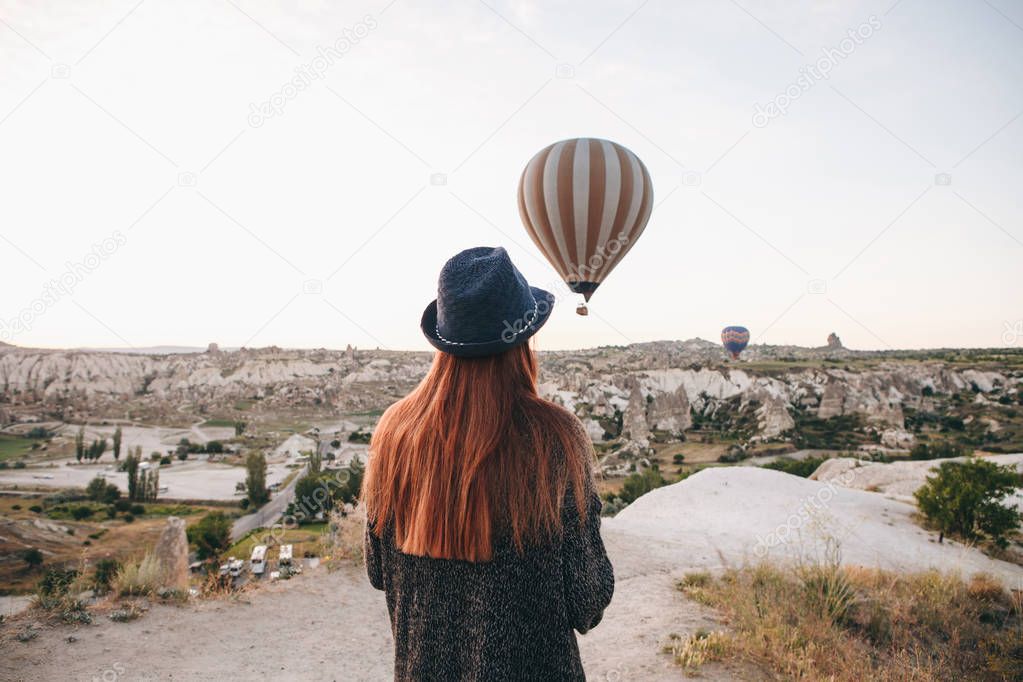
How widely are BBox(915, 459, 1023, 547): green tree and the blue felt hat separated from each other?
11.8 metres

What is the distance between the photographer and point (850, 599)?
4680 mm

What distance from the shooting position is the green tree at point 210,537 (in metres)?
10.3

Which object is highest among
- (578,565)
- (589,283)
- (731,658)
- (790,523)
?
(589,283)

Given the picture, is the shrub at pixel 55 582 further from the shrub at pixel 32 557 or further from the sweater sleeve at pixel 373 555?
the sweater sleeve at pixel 373 555

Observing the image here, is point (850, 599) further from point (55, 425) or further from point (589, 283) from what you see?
point (55, 425)

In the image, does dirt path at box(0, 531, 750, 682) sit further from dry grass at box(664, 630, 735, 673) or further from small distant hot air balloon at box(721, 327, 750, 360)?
small distant hot air balloon at box(721, 327, 750, 360)

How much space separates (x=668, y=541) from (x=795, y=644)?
4.88 meters

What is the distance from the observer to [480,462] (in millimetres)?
1260

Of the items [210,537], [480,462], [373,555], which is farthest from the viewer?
[210,537]

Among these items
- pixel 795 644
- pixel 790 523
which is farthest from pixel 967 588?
pixel 790 523

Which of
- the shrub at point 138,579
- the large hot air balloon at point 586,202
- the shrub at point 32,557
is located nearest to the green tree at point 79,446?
the shrub at point 32,557

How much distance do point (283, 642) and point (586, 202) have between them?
26.1 feet

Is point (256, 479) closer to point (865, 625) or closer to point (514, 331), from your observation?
point (865, 625)

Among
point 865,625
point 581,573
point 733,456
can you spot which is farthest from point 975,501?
point 733,456
